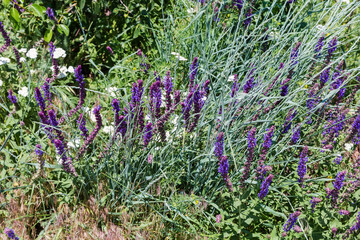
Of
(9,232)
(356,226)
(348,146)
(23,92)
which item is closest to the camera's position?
(9,232)

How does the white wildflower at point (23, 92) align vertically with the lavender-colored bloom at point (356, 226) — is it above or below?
above

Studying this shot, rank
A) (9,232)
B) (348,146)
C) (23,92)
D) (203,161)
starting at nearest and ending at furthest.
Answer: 1. (9,232)
2. (203,161)
3. (23,92)
4. (348,146)

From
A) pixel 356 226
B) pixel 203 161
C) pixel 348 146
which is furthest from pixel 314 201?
pixel 348 146

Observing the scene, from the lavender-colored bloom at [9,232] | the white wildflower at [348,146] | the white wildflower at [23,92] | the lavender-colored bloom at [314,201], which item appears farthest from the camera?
the white wildflower at [348,146]

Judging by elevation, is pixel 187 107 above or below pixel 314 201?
above

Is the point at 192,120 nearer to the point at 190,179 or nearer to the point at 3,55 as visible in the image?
the point at 190,179

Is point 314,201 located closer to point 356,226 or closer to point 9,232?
point 356,226

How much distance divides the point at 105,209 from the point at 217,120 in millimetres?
850

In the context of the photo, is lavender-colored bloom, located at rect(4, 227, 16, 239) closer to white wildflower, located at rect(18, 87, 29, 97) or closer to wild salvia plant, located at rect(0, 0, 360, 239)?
wild salvia plant, located at rect(0, 0, 360, 239)

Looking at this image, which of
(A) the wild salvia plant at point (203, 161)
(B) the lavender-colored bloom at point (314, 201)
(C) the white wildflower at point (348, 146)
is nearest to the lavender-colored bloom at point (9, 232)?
(A) the wild salvia plant at point (203, 161)

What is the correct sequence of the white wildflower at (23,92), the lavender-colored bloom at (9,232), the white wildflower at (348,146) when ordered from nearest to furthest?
the lavender-colored bloom at (9,232), the white wildflower at (23,92), the white wildflower at (348,146)

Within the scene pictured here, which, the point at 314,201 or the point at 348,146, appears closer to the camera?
the point at 314,201

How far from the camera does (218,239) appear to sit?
1819 mm

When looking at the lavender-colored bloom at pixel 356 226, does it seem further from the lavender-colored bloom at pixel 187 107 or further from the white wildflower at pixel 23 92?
the white wildflower at pixel 23 92
